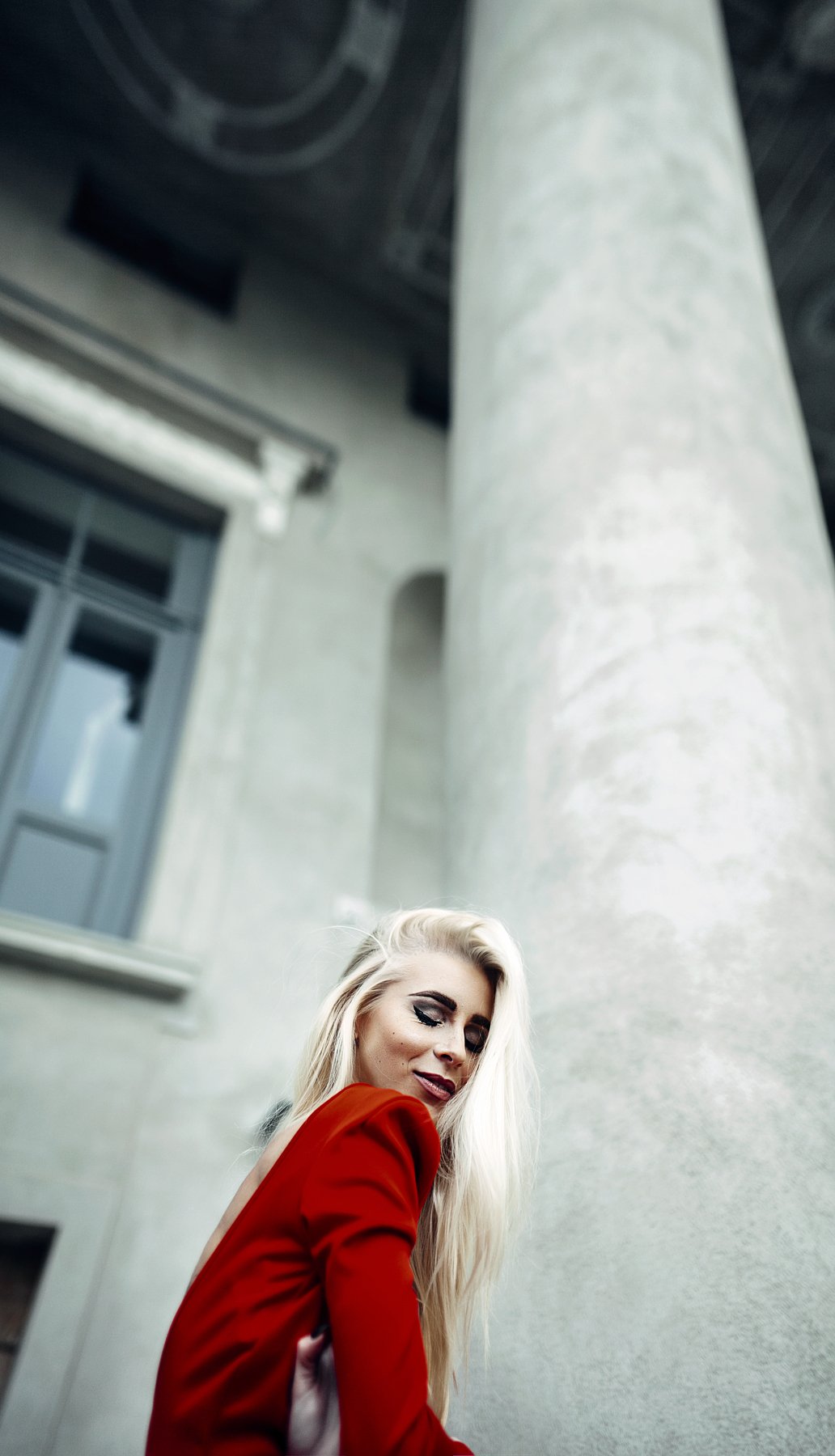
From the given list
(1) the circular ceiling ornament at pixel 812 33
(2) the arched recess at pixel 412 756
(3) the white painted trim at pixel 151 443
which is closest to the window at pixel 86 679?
(3) the white painted trim at pixel 151 443

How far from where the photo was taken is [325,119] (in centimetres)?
827

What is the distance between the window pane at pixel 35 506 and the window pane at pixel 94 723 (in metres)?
0.83

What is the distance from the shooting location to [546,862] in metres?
2.14

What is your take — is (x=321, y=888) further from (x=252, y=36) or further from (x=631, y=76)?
(x=252, y=36)

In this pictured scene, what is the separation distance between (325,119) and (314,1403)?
908 centimetres

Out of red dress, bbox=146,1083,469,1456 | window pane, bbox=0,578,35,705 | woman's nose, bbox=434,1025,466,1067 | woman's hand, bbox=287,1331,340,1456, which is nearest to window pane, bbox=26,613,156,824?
window pane, bbox=0,578,35,705

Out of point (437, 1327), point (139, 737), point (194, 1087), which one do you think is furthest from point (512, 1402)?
point (139, 737)

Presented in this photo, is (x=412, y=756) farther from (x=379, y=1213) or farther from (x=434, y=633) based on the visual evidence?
(x=379, y=1213)

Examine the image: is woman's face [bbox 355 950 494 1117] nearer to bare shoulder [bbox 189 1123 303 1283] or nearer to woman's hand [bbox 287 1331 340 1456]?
bare shoulder [bbox 189 1123 303 1283]

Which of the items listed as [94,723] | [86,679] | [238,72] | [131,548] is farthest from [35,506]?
[238,72]

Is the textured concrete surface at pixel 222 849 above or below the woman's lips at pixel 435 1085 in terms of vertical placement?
above

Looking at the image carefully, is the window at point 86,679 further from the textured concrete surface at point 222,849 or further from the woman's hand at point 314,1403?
the woman's hand at point 314,1403

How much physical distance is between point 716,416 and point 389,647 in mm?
5457

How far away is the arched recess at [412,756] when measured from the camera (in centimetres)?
723
